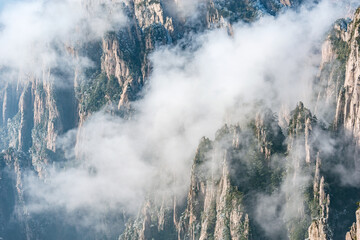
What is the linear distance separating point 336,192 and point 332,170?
675 cm

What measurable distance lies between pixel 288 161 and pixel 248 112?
30667mm

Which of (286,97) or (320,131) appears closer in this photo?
(320,131)

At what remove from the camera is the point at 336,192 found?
415ft

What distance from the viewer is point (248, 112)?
16562 centimetres

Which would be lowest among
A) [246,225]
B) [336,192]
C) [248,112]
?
[246,225]

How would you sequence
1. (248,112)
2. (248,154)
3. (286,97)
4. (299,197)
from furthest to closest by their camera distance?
(286,97) < (248,112) < (248,154) < (299,197)

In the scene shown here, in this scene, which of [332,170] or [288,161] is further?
[288,161]

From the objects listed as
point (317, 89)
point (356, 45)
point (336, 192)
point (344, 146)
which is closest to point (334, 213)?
point (336, 192)

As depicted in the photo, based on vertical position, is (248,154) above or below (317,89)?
below

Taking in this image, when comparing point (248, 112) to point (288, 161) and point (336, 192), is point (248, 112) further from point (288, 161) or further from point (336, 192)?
point (336, 192)

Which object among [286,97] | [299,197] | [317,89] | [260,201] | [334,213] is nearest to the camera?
[334,213]

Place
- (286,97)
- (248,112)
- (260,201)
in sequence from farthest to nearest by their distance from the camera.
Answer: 1. (286,97)
2. (248,112)
3. (260,201)

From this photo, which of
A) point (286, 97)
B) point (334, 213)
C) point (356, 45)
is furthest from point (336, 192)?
point (286, 97)

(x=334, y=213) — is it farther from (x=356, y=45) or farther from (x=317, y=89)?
(x=317, y=89)
